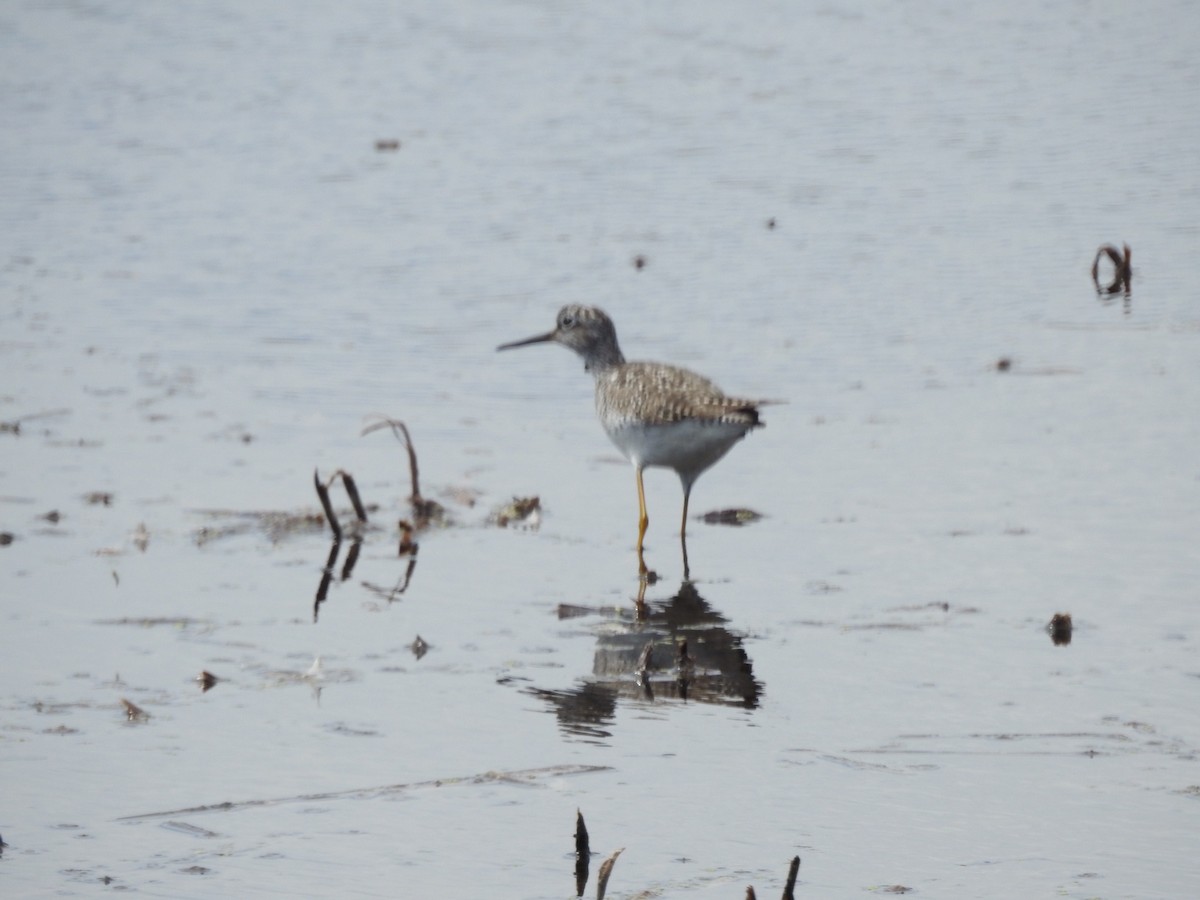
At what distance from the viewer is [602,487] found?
33.6ft

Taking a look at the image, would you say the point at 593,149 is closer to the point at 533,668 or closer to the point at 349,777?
Answer: the point at 533,668

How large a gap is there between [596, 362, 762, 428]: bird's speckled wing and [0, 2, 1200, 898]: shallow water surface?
568mm

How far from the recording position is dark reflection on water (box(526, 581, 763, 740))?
268 inches

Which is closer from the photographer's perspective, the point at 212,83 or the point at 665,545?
the point at 665,545

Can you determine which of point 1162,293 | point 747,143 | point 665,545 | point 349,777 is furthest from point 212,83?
point 349,777

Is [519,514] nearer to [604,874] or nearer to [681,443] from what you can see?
[681,443]

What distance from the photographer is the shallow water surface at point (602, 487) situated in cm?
575

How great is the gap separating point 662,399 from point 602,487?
98cm

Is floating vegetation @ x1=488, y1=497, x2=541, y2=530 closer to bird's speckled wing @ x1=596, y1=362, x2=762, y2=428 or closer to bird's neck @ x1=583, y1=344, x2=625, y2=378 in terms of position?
bird's speckled wing @ x1=596, y1=362, x2=762, y2=428

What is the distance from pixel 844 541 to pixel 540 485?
1874 millimetres

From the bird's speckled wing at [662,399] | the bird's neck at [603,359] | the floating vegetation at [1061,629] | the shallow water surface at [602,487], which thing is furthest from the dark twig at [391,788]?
the bird's neck at [603,359]

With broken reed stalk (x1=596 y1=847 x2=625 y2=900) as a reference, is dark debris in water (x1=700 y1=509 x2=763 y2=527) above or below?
above

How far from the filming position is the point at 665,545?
9.23 meters

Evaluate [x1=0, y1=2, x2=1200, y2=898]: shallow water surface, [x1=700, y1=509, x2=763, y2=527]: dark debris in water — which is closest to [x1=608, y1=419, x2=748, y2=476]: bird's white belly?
[x1=700, y1=509, x2=763, y2=527]: dark debris in water
